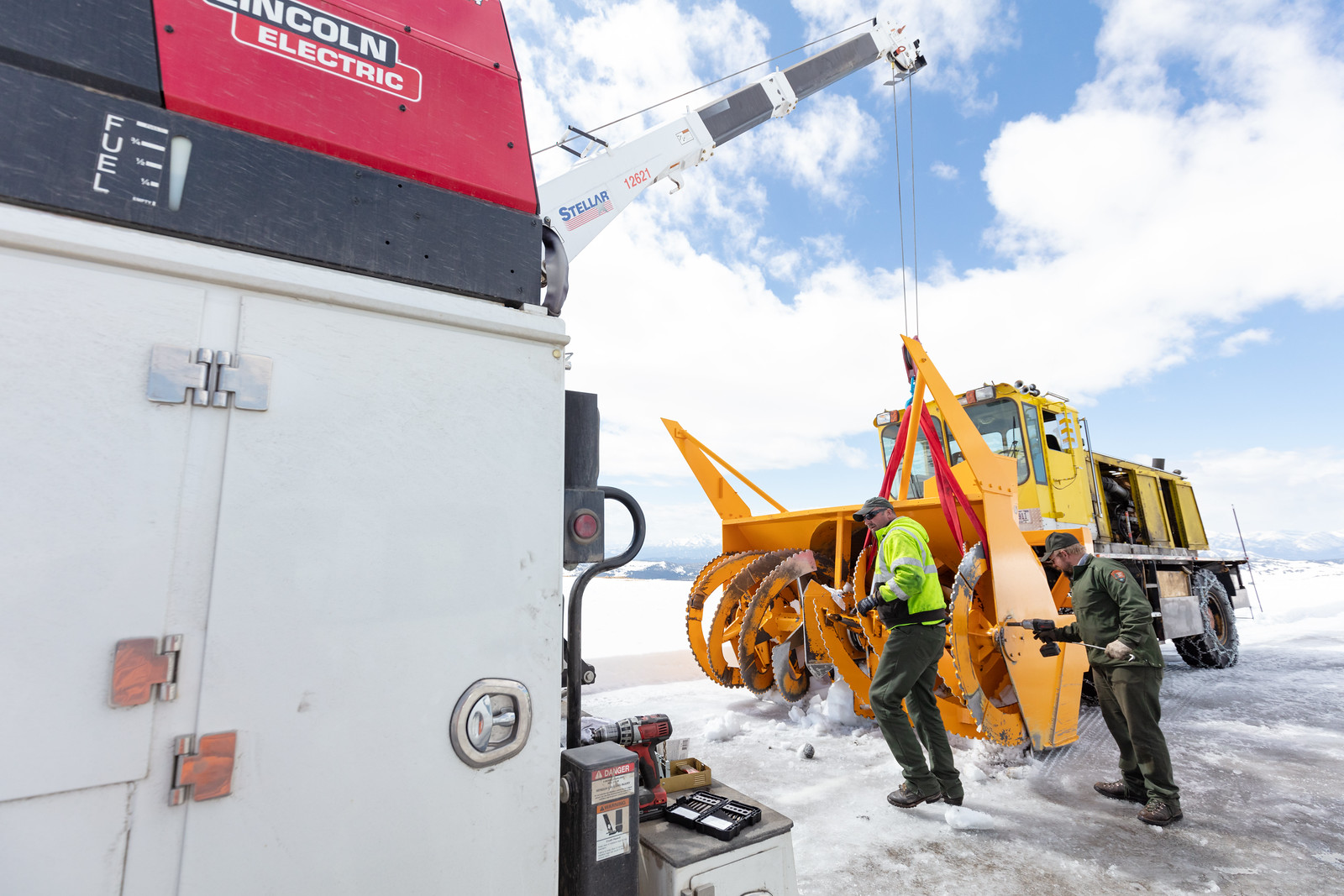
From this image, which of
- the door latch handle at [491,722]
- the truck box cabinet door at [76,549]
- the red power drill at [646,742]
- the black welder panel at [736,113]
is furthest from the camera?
the black welder panel at [736,113]

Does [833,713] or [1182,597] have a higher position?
[1182,597]

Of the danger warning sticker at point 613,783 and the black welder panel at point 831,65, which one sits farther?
the black welder panel at point 831,65

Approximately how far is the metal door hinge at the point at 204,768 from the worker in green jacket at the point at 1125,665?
4175mm

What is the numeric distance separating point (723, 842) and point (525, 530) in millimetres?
936

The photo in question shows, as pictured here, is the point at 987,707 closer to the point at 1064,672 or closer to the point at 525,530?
the point at 1064,672

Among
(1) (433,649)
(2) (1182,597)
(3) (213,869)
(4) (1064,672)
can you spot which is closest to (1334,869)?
(4) (1064,672)

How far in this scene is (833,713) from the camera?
5039 millimetres

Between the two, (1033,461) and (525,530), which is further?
(1033,461)

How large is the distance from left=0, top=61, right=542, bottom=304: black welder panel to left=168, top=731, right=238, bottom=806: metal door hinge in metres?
0.87

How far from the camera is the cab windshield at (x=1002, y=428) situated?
5.67 meters

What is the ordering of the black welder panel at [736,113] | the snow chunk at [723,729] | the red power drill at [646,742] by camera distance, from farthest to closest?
the black welder panel at [736,113] < the snow chunk at [723,729] < the red power drill at [646,742]

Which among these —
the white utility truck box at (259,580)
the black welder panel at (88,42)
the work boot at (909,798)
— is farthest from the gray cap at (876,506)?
the black welder panel at (88,42)

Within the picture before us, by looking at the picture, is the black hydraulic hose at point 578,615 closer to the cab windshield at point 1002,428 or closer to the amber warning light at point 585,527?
the amber warning light at point 585,527

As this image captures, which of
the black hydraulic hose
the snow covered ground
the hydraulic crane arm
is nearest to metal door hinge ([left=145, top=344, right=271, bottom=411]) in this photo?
the black hydraulic hose
